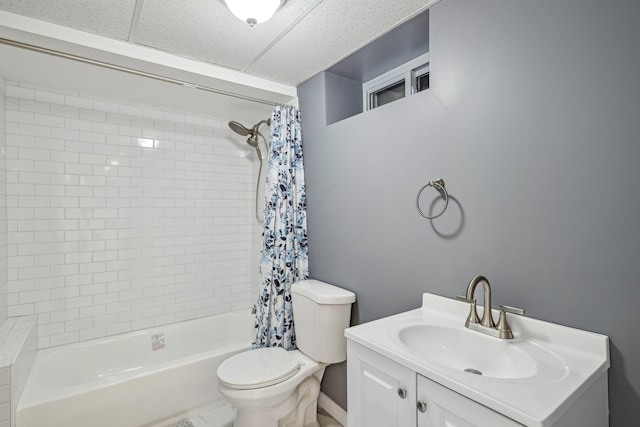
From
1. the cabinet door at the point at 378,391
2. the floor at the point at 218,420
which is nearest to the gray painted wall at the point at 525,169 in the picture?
the cabinet door at the point at 378,391

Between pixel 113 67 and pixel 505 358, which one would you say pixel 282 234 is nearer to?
pixel 113 67

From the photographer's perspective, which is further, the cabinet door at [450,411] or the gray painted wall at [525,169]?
the gray painted wall at [525,169]

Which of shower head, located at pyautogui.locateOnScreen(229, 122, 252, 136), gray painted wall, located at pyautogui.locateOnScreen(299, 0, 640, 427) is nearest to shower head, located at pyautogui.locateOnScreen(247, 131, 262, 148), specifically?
shower head, located at pyautogui.locateOnScreen(229, 122, 252, 136)

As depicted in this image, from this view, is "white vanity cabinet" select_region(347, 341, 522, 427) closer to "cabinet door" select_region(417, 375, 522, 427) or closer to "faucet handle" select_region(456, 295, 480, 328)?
"cabinet door" select_region(417, 375, 522, 427)

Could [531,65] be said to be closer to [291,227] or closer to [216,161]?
[291,227]

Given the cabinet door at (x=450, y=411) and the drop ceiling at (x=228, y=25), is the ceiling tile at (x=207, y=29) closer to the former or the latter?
the drop ceiling at (x=228, y=25)

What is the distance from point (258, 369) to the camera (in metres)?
1.80

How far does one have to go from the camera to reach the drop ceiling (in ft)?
4.78

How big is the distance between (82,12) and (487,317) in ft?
7.23

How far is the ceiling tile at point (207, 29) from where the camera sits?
1470 millimetres

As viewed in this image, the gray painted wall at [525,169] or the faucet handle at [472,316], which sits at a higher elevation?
the gray painted wall at [525,169]

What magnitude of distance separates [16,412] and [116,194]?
144 cm

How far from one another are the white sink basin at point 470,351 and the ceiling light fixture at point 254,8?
1462 mm

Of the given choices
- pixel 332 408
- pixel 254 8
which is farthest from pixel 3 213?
pixel 332 408
